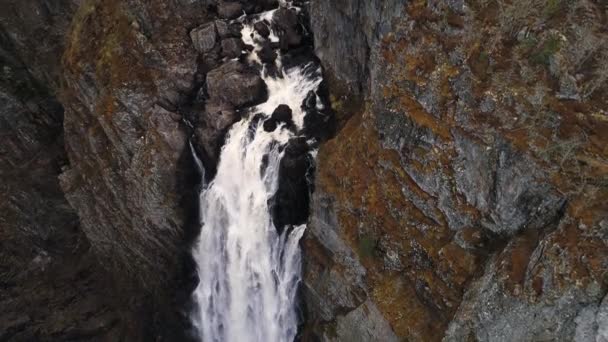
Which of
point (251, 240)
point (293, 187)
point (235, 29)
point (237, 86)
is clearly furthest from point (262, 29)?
point (251, 240)

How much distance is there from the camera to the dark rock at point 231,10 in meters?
23.9

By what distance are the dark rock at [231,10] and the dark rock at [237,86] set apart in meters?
3.47

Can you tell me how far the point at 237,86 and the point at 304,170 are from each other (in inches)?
208

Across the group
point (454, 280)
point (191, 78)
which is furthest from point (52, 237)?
point (454, 280)

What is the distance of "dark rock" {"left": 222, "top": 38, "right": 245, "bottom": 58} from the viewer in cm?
2261

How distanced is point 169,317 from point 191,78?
12.0 metres

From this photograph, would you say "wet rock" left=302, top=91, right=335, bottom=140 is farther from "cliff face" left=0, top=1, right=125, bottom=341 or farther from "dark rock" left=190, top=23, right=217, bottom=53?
"cliff face" left=0, top=1, right=125, bottom=341

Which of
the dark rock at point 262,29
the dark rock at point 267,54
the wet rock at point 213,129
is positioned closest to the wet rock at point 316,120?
the dark rock at point 267,54

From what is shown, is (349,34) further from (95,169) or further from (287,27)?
(95,169)

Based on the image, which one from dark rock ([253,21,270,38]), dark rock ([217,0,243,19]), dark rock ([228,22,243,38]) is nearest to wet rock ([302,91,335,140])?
dark rock ([253,21,270,38])

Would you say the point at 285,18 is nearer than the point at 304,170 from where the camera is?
No

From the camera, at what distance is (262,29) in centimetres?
2278

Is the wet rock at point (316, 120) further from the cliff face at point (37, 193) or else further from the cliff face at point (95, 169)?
the cliff face at point (37, 193)

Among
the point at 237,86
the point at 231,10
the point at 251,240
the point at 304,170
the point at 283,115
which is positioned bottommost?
the point at 251,240
